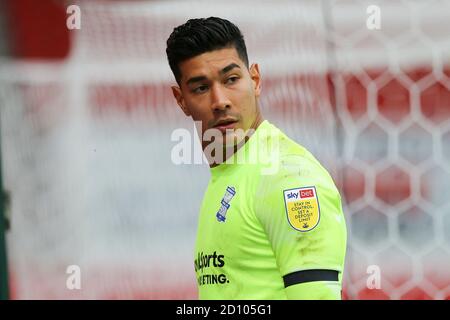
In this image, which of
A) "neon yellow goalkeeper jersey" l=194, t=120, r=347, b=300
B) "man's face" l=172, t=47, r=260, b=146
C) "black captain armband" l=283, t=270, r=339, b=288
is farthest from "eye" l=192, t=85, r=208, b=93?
"black captain armband" l=283, t=270, r=339, b=288

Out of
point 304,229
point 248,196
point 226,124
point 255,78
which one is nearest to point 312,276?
point 304,229

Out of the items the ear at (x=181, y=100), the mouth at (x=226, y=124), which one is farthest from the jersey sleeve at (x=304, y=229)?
the ear at (x=181, y=100)

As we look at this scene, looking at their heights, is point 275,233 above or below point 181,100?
below

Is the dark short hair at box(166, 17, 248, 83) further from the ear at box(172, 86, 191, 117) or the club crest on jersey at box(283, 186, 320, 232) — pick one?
the club crest on jersey at box(283, 186, 320, 232)

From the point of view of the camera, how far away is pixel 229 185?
4.43ft


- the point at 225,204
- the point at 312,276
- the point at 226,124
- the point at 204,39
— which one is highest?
the point at 204,39

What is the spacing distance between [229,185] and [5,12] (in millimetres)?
955

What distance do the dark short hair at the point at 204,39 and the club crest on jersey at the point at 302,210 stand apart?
34 cm

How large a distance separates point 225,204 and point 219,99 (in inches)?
7.5

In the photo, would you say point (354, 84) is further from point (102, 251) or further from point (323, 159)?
point (102, 251)

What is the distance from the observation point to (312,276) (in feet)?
3.81

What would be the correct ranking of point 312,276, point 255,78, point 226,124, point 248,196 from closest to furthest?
point 312,276, point 248,196, point 226,124, point 255,78

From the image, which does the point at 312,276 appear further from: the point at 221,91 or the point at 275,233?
the point at 221,91

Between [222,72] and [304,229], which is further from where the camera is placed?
[222,72]
